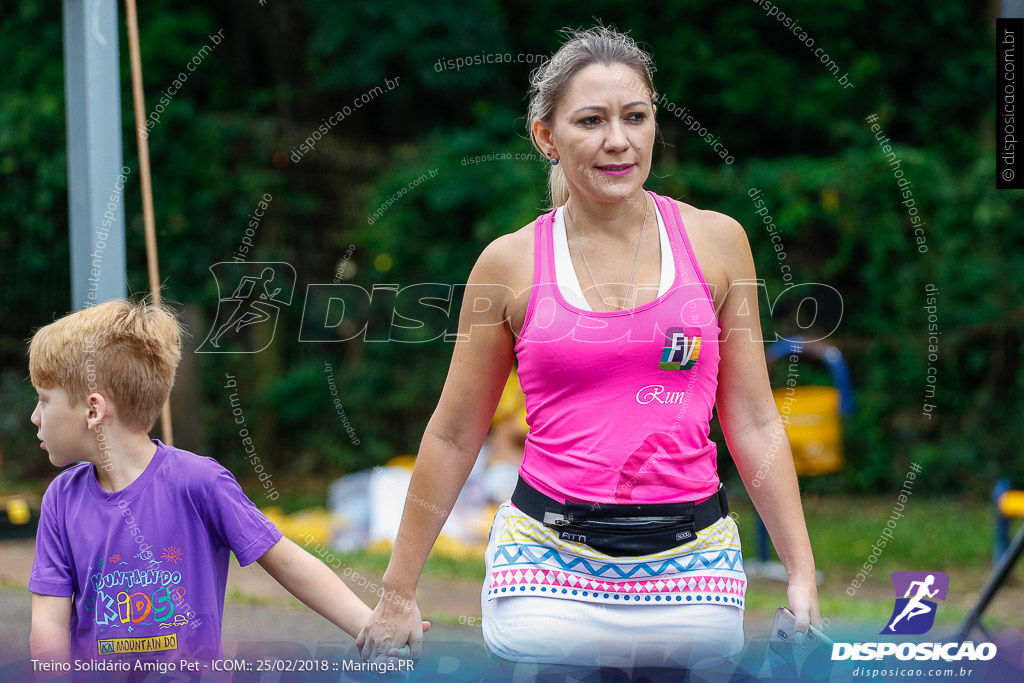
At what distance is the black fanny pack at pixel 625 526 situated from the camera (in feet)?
6.32

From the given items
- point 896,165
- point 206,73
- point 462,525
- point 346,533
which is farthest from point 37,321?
point 896,165

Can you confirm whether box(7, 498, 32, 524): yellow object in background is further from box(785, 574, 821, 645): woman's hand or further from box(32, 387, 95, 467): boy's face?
box(785, 574, 821, 645): woman's hand

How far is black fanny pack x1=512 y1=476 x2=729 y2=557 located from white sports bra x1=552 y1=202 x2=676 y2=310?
38cm

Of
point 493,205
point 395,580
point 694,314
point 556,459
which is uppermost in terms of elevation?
point 493,205

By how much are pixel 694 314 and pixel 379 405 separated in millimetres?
6210

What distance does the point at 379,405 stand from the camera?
26.2 ft

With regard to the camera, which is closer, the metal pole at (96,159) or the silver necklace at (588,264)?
the silver necklace at (588,264)

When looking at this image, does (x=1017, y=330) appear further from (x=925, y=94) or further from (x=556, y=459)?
(x=556, y=459)

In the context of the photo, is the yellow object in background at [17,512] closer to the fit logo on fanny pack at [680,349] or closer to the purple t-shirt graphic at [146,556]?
the purple t-shirt graphic at [146,556]

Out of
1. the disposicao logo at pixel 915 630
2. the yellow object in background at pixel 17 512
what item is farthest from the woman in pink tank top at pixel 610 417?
the yellow object in background at pixel 17 512

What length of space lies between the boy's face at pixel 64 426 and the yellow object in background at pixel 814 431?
5.13 m

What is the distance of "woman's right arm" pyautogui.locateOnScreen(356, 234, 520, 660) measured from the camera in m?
2.06
